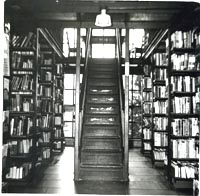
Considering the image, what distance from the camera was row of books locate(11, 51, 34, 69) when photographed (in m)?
5.70

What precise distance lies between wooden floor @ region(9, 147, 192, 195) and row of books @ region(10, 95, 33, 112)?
1261 millimetres

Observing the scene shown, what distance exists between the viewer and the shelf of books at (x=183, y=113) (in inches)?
209

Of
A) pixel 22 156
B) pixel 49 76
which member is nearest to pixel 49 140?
pixel 49 76

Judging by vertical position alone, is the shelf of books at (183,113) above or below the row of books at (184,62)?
below

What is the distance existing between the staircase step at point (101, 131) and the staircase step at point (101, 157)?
484 mm

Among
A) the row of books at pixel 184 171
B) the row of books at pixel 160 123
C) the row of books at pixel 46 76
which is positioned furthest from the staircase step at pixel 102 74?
the row of books at pixel 184 171

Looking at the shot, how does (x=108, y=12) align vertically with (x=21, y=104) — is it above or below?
above

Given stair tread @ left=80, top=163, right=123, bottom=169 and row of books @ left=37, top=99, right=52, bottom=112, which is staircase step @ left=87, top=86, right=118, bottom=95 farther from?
stair tread @ left=80, top=163, right=123, bottom=169

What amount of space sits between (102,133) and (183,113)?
1.85m

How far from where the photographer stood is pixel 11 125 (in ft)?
17.1

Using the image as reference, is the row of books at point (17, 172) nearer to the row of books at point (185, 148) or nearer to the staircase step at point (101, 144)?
the staircase step at point (101, 144)

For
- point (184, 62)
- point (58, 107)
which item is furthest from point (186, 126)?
point (58, 107)

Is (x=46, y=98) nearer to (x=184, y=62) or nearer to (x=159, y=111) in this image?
(x=159, y=111)

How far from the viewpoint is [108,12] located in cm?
561
